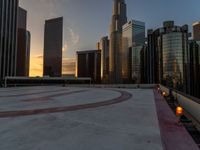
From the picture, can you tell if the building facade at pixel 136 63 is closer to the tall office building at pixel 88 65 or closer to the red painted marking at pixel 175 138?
the tall office building at pixel 88 65

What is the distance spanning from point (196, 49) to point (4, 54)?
129863mm

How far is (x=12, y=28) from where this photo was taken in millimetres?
107188

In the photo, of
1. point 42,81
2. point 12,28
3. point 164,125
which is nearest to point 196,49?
point 42,81

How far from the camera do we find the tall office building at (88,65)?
176875 millimetres

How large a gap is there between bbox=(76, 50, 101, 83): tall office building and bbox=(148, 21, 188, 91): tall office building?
9407cm

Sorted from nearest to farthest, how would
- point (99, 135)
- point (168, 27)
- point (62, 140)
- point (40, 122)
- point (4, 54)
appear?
point (62, 140) < point (99, 135) < point (40, 122) < point (168, 27) < point (4, 54)

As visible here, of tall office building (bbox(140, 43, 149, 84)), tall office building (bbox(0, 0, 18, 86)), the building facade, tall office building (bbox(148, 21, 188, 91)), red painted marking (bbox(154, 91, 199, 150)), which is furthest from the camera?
the building facade

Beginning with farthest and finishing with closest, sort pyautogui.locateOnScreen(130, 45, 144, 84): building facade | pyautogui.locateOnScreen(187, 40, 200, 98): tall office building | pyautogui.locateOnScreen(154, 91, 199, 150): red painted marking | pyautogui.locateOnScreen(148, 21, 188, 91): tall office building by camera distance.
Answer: pyautogui.locateOnScreen(130, 45, 144, 84): building facade
pyautogui.locateOnScreen(187, 40, 200, 98): tall office building
pyautogui.locateOnScreen(148, 21, 188, 91): tall office building
pyautogui.locateOnScreen(154, 91, 199, 150): red painted marking

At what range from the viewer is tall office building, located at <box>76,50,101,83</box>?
177m

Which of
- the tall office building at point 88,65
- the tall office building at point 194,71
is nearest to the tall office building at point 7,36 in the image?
the tall office building at point 88,65

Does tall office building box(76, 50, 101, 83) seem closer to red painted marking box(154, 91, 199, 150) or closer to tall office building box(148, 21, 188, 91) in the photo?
tall office building box(148, 21, 188, 91)

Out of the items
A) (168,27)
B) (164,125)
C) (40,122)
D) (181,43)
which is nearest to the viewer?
(164,125)

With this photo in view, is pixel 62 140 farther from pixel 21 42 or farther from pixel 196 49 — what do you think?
pixel 21 42

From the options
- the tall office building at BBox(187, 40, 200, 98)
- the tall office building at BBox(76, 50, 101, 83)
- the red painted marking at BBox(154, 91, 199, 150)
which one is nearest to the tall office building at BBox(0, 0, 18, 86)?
the tall office building at BBox(76, 50, 101, 83)
